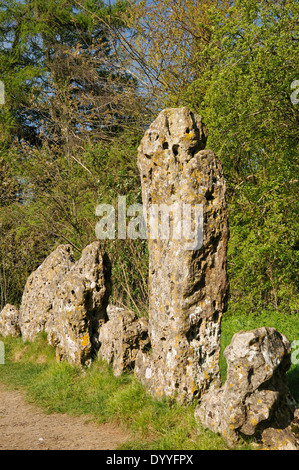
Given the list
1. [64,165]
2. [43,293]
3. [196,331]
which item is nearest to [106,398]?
[196,331]

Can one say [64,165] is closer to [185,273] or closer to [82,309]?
[82,309]

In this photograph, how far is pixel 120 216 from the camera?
12453 mm

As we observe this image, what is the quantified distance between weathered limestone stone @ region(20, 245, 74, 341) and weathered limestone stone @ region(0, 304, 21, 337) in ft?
2.76

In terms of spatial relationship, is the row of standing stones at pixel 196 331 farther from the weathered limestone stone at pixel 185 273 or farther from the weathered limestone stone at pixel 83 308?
the weathered limestone stone at pixel 83 308

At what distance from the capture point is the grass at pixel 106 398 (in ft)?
15.3

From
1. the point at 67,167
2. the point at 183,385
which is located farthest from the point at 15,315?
the point at 183,385

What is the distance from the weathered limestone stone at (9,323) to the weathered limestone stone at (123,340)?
3.80 meters

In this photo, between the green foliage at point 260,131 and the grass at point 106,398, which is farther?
the green foliage at point 260,131

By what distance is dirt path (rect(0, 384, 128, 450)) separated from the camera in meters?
4.99

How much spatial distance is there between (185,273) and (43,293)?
453 cm

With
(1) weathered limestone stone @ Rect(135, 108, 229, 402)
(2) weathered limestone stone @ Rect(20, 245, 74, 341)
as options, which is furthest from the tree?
(1) weathered limestone stone @ Rect(135, 108, 229, 402)

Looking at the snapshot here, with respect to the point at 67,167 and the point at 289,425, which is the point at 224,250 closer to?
the point at 289,425

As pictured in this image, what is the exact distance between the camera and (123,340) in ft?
21.8

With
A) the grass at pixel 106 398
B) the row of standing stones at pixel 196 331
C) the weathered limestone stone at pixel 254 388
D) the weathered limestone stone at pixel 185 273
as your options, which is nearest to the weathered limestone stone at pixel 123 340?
the row of standing stones at pixel 196 331
